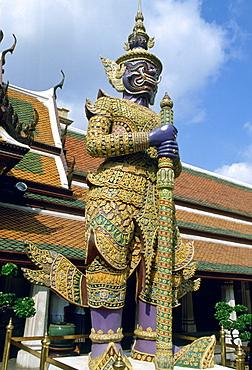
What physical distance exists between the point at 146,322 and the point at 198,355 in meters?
0.72

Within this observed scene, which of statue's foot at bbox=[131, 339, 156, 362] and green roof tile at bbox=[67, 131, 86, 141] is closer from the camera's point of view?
statue's foot at bbox=[131, 339, 156, 362]

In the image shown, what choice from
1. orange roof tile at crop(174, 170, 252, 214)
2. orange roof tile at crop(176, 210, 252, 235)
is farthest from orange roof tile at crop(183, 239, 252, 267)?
orange roof tile at crop(174, 170, 252, 214)

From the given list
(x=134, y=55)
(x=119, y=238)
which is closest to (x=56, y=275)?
(x=119, y=238)

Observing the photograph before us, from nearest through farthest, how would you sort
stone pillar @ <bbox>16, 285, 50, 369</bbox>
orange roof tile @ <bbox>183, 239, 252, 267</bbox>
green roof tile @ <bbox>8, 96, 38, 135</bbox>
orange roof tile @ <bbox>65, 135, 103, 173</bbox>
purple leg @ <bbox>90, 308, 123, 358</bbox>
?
purple leg @ <bbox>90, 308, 123, 358</bbox> → stone pillar @ <bbox>16, 285, 50, 369</bbox> → orange roof tile @ <bbox>183, 239, 252, 267</bbox> → green roof tile @ <bbox>8, 96, 38, 135</bbox> → orange roof tile @ <bbox>65, 135, 103, 173</bbox>

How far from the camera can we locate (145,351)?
405 centimetres

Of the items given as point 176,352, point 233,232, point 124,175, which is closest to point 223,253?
point 233,232

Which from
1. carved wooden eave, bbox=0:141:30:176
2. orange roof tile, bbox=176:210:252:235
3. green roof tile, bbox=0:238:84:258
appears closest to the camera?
green roof tile, bbox=0:238:84:258

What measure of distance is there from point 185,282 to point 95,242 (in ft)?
5.56

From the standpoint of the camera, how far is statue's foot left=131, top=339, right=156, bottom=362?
4020mm

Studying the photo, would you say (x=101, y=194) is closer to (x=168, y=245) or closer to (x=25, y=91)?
(x=168, y=245)

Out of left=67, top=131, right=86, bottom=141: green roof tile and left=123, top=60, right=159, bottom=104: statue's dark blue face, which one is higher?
left=67, top=131, right=86, bottom=141: green roof tile

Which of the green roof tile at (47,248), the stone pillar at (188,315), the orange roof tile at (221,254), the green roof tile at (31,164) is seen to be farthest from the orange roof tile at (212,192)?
the green roof tile at (47,248)

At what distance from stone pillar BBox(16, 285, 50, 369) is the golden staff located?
314 centimetres

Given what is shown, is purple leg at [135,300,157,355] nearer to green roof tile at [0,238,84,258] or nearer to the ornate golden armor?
the ornate golden armor
